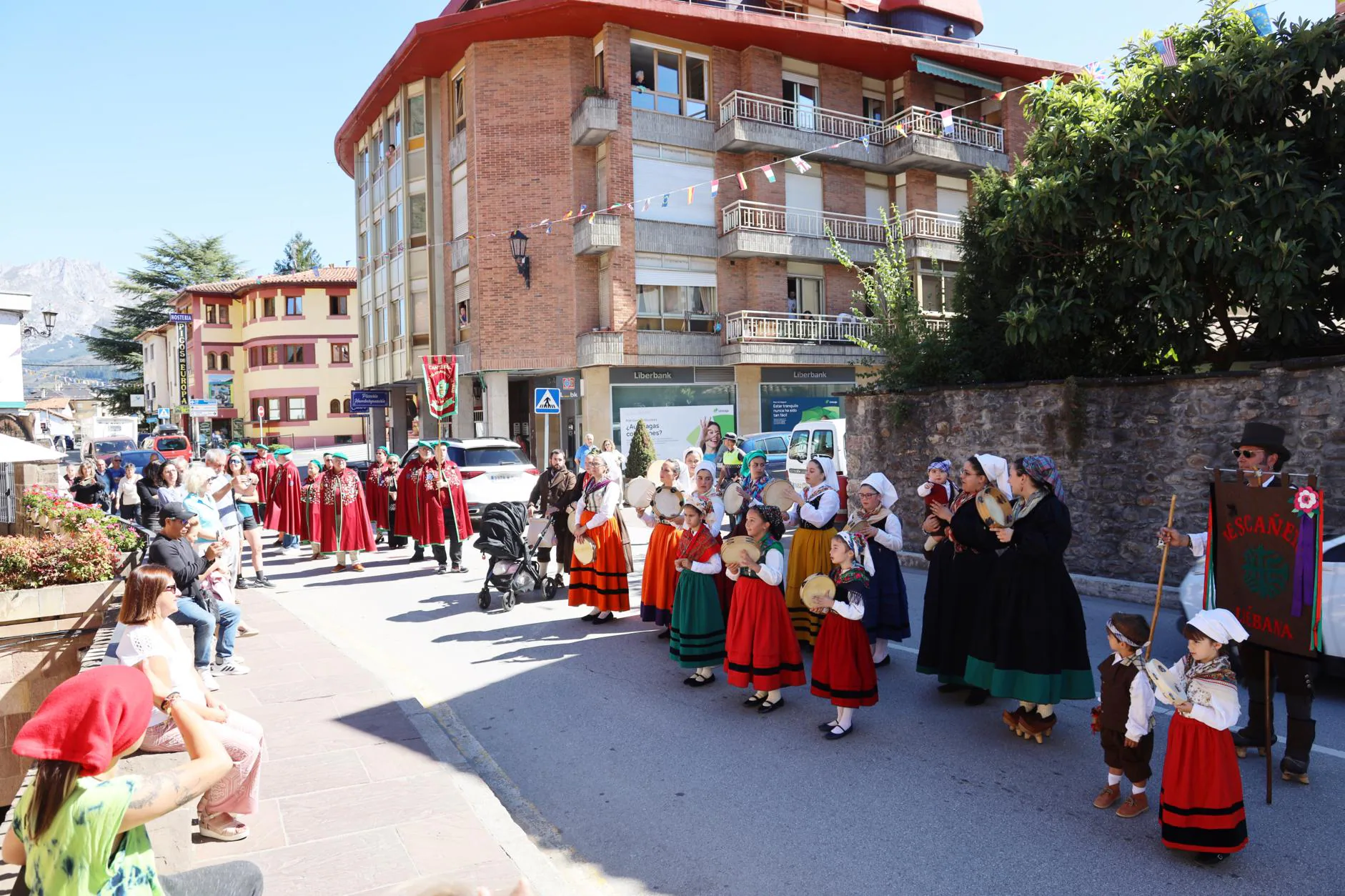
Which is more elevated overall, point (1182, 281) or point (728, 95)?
point (728, 95)

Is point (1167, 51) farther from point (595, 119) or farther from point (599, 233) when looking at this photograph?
point (595, 119)

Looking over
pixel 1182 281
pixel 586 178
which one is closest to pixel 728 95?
pixel 586 178

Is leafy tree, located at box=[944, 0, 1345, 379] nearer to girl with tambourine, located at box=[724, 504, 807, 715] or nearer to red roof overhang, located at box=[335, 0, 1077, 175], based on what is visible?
girl with tambourine, located at box=[724, 504, 807, 715]

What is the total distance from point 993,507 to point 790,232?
23642 mm

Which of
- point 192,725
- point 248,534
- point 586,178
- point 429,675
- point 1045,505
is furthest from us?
point 586,178

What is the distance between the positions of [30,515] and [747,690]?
23.1ft

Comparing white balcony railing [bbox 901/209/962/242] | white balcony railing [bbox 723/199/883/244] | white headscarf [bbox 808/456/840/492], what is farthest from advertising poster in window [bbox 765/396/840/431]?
white headscarf [bbox 808/456/840/492]

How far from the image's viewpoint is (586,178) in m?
27.5

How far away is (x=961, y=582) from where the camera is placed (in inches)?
262

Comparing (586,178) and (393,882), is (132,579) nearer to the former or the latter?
(393,882)

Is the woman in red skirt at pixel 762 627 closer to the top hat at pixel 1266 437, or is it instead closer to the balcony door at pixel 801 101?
the top hat at pixel 1266 437

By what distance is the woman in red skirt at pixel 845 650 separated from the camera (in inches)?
240

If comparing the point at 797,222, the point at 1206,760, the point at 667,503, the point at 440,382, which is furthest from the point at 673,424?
the point at 1206,760

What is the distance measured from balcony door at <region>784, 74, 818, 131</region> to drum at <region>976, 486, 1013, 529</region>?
81.4 feet
